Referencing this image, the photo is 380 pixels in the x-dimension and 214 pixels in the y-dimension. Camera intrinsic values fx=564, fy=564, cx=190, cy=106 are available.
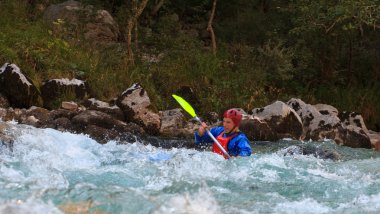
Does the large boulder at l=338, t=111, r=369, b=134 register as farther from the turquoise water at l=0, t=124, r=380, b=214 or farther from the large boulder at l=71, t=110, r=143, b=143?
the large boulder at l=71, t=110, r=143, b=143

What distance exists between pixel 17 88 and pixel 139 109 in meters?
2.14

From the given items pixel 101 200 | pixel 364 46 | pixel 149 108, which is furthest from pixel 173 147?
pixel 364 46

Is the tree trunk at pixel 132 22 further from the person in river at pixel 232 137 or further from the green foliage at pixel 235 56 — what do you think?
the person in river at pixel 232 137

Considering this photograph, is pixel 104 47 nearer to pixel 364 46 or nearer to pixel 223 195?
pixel 364 46

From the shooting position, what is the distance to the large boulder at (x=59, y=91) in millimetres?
10078

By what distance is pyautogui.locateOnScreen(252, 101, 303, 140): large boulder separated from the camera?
10727 mm

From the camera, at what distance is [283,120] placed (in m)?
10.8

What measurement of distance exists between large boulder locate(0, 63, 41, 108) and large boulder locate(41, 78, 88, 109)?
243 mm

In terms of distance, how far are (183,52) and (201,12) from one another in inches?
149

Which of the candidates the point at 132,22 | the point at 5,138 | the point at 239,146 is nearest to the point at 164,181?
the point at 239,146

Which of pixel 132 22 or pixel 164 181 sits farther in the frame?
pixel 132 22

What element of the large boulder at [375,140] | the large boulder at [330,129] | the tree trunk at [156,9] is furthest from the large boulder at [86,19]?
the large boulder at [375,140]

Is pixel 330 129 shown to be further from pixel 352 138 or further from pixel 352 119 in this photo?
pixel 352 119

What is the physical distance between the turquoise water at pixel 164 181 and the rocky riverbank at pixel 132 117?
1.37 metres
